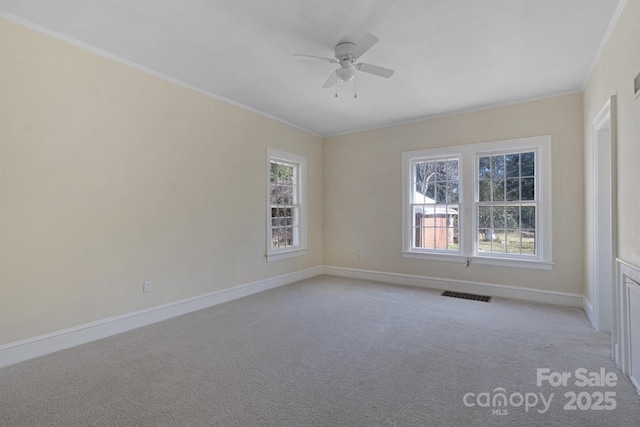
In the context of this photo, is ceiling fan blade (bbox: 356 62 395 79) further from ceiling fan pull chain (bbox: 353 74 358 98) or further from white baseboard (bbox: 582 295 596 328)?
white baseboard (bbox: 582 295 596 328)

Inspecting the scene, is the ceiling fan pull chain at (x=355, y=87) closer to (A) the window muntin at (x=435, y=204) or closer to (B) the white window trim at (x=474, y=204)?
(B) the white window trim at (x=474, y=204)

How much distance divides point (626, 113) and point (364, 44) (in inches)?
80.9

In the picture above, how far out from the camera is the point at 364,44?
2.56 m

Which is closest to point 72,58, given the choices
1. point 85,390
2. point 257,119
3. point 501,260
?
point 257,119

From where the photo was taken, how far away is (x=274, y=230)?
5.15m

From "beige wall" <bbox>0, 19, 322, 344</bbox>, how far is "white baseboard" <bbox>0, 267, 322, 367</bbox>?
0.07 meters

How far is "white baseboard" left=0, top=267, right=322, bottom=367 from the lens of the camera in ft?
8.18

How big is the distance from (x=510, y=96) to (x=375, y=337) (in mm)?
3638

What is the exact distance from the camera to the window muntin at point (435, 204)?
4863mm

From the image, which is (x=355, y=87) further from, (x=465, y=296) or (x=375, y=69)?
(x=465, y=296)

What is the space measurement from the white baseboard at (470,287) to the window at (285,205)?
1.14 metres

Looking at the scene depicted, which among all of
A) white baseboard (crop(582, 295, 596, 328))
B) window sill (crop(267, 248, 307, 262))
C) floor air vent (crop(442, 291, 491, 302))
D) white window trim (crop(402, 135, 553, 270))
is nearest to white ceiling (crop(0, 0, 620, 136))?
white window trim (crop(402, 135, 553, 270))

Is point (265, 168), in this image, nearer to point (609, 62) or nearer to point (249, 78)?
point (249, 78)

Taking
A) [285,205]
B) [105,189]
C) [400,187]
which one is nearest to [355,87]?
[400,187]
